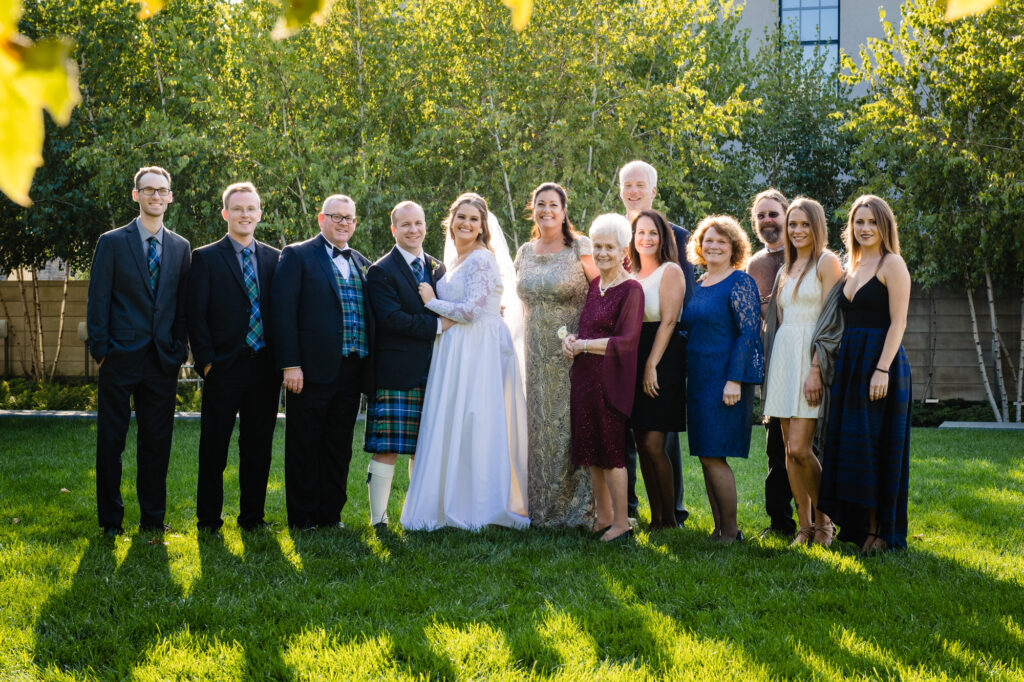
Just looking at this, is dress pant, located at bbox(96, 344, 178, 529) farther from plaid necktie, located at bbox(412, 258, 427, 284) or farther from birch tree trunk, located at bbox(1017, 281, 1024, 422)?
birch tree trunk, located at bbox(1017, 281, 1024, 422)

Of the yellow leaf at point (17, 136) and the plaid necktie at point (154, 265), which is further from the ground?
the plaid necktie at point (154, 265)

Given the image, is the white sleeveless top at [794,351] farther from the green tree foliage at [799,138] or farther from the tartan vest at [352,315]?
the green tree foliage at [799,138]

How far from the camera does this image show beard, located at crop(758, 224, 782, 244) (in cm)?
550

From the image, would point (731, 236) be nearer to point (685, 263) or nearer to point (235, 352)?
point (685, 263)

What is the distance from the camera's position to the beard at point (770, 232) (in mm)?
5504

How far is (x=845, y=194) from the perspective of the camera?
61.9 feet

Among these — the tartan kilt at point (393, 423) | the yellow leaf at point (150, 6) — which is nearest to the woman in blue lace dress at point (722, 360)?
the tartan kilt at point (393, 423)

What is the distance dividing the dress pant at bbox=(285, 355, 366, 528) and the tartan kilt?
0.50ft

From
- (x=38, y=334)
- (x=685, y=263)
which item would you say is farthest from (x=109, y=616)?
(x=38, y=334)

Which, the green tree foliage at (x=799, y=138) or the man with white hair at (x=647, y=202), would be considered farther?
the green tree foliage at (x=799, y=138)

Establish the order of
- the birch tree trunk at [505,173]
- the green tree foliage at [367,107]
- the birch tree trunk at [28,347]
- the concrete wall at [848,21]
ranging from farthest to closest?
the concrete wall at [848,21] < the birch tree trunk at [28,347] < the birch tree trunk at [505,173] < the green tree foliage at [367,107]

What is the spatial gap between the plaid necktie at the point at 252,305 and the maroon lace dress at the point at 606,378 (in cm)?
195

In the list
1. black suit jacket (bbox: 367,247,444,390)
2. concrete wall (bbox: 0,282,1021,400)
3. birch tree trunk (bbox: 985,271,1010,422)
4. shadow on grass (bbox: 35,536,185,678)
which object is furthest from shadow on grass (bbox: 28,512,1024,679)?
concrete wall (bbox: 0,282,1021,400)

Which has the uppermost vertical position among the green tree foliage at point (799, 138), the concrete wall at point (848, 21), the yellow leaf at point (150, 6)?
the concrete wall at point (848, 21)
